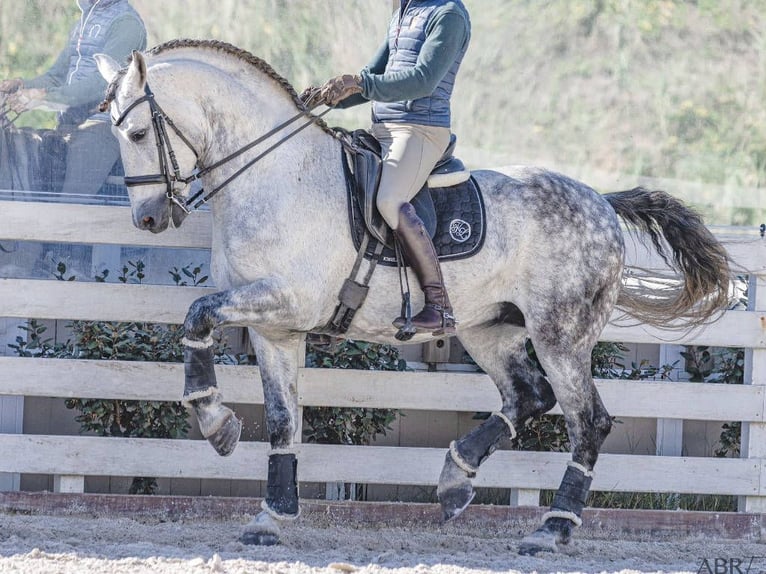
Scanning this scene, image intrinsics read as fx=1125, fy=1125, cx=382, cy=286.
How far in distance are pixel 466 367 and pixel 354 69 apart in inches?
79.0

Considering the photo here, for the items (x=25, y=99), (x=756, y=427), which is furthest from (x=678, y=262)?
(x=25, y=99)

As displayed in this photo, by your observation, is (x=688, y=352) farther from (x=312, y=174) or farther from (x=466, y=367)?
(x=312, y=174)

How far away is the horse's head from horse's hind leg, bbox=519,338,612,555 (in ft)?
6.71

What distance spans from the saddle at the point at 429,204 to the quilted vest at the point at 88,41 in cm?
193

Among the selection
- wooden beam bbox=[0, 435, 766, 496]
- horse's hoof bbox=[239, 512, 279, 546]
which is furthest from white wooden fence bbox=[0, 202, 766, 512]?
horse's hoof bbox=[239, 512, 279, 546]

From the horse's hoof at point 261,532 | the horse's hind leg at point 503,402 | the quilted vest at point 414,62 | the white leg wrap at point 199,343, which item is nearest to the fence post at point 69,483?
the horse's hoof at point 261,532

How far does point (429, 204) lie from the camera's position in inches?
220

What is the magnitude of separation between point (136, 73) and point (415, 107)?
1.37 meters

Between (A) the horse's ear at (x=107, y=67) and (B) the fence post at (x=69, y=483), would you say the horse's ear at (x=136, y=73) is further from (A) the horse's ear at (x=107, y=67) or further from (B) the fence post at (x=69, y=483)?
(B) the fence post at (x=69, y=483)

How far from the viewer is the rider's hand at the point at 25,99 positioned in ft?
21.9

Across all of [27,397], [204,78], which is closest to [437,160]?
[204,78]

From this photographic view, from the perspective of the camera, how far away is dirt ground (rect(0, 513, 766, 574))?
4.83m

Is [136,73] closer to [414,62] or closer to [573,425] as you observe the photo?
[414,62]

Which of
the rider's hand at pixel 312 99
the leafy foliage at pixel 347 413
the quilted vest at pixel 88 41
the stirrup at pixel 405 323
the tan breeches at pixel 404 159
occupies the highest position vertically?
the quilted vest at pixel 88 41
